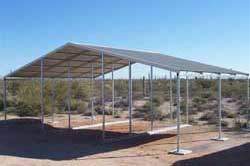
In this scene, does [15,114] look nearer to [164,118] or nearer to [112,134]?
[164,118]

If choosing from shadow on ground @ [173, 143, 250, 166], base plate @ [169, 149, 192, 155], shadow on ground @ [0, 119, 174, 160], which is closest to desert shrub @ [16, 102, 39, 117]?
shadow on ground @ [0, 119, 174, 160]

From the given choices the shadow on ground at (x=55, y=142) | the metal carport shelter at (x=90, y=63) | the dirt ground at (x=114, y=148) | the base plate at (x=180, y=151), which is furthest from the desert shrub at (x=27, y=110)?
the base plate at (x=180, y=151)

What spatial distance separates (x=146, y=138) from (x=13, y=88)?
22210mm

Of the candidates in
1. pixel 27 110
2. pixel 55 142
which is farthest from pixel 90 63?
pixel 27 110

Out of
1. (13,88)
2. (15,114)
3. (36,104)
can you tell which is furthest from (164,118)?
(13,88)

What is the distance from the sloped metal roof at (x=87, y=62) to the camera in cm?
1725

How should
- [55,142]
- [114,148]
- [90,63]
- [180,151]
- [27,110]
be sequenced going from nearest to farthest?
[180,151]
[114,148]
[55,142]
[90,63]
[27,110]

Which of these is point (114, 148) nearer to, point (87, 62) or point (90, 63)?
point (87, 62)

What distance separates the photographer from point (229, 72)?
1942 cm

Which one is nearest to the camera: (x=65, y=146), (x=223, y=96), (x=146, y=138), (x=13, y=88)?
(x=65, y=146)

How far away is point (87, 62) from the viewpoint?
73.7 ft

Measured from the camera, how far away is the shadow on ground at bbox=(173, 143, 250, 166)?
1254cm

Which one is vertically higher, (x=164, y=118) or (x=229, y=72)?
(x=229, y=72)

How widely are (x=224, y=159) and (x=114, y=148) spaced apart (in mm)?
3890
